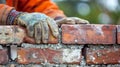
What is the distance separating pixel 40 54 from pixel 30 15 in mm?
183

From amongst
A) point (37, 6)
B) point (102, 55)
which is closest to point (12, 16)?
point (102, 55)

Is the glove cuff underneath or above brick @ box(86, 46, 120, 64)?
above

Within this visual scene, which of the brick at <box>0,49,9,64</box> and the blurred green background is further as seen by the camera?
the blurred green background

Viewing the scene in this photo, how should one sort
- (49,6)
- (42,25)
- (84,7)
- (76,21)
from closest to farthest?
(42,25), (76,21), (49,6), (84,7)

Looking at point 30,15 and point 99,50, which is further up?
point 30,15

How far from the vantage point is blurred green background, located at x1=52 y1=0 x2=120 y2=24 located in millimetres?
9070

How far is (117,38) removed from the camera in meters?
2.37

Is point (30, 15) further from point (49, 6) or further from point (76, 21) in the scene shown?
point (49, 6)

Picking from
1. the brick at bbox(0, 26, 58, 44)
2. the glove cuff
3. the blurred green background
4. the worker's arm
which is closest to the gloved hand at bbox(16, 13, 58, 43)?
the brick at bbox(0, 26, 58, 44)

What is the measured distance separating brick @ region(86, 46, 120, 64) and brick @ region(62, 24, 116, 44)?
0.04 meters

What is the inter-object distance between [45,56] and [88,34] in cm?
22

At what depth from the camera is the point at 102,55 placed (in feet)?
7.77

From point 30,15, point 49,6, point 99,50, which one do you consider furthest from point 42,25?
point 49,6

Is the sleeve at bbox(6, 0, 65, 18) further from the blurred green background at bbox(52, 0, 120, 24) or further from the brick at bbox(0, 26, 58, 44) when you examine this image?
the blurred green background at bbox(52, 0, 120, 24)
